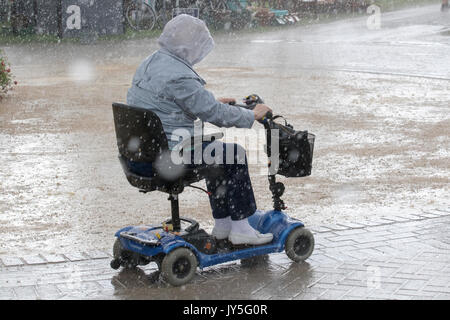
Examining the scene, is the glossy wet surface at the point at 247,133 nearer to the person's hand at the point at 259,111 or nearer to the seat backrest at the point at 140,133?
the seat backrest at the point at 140,133

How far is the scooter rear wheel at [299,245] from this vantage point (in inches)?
220

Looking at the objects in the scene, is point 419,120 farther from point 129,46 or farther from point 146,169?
point 129,46

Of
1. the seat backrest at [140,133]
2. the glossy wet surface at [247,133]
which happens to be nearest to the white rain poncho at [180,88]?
the seat backrest at [140,133]

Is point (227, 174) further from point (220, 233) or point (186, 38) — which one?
point (186, 38)

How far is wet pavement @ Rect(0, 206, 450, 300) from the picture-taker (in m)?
5.02

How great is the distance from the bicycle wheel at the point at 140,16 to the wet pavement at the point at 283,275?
68.7 ft

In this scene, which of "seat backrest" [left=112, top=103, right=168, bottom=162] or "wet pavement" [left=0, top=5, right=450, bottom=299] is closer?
"seat backrest" [left=112, top=103, right=168, bottom=162]

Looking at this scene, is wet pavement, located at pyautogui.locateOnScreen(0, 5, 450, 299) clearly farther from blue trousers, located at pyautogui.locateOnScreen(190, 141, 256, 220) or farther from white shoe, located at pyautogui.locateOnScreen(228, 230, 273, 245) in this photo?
blue trousers, located at pyautogui.locateOnScreen(190, 141, 256, 220)

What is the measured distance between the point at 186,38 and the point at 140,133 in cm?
66

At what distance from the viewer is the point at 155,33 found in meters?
26.4

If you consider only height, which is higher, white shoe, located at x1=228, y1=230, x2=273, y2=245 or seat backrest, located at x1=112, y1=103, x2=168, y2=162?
seat backrest, located at x1=112, y1=103, x2=168, y2=162

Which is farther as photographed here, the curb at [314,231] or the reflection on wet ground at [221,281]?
the curb at [314,231]

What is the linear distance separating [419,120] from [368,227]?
5.32 meters

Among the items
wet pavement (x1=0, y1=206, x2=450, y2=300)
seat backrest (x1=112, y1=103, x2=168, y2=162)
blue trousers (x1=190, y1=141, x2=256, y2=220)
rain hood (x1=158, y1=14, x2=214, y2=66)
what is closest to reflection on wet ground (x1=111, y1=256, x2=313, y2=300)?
wet pavement (x1=0, y1=206, x2=450, y2=300)
